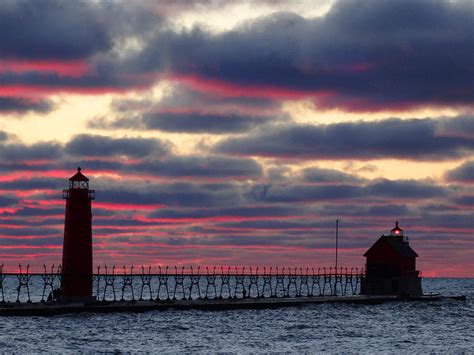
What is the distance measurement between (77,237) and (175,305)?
64.2ft

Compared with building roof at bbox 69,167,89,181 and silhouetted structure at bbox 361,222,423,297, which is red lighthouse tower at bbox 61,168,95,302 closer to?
building roof at bbox 69,167,89,181

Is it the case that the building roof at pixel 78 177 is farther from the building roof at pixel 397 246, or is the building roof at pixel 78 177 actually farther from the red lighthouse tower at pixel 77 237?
the building roof at pixel 397 246

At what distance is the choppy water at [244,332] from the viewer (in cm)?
7675

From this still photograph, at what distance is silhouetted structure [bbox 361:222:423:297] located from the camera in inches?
4985

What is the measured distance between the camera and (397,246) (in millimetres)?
127312

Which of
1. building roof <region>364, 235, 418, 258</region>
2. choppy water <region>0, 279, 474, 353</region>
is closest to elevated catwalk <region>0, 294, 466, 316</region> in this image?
choppy water <region>0, 279, 474, 353</region>

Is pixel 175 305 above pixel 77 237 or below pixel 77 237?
below

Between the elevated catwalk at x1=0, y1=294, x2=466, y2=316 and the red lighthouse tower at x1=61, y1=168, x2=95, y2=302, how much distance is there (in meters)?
2.77

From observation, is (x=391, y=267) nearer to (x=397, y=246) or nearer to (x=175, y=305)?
(x=397, y=246)

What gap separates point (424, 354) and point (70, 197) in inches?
1466

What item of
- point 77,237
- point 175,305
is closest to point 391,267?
point 175,305

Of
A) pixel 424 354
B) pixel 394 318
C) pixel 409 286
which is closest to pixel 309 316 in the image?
pixel 394 318

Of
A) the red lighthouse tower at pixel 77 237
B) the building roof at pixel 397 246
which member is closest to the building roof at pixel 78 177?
the red lighthouse tower at pixel 77 237

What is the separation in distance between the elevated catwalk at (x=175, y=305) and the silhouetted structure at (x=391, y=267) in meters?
2.02
